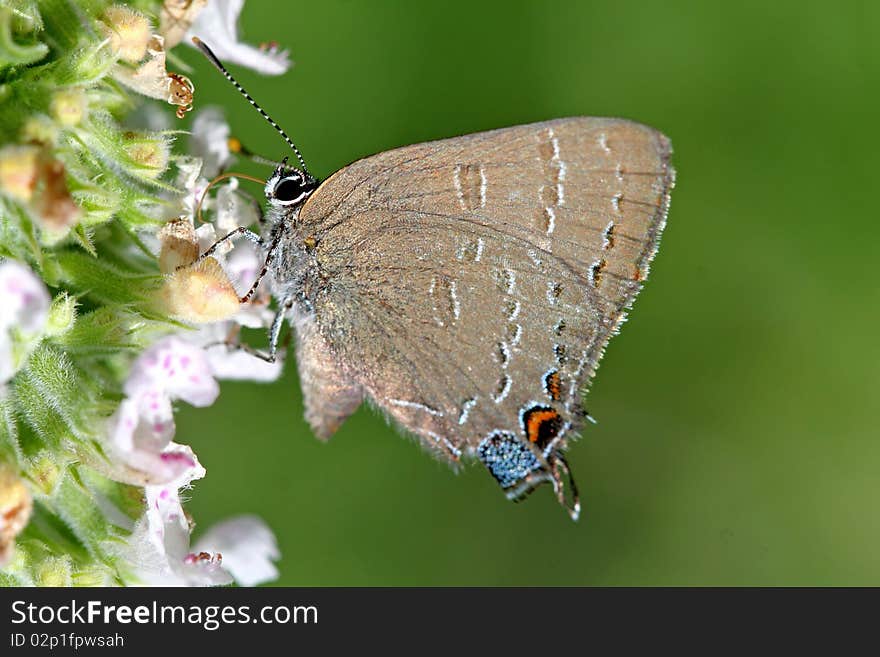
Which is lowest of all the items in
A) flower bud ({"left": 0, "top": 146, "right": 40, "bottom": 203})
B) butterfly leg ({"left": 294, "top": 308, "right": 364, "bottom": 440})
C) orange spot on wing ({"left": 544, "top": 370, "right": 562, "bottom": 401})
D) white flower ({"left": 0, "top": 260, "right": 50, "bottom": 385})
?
butterfly leg ({"left": 294, "top": 308, "right": 364, "bottom": 440})

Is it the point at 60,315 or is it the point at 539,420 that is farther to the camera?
the point at 539,420

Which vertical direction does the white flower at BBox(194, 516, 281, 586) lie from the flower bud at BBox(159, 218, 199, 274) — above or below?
below

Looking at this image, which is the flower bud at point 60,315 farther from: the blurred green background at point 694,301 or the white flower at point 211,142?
the blurred green background at point 694,301

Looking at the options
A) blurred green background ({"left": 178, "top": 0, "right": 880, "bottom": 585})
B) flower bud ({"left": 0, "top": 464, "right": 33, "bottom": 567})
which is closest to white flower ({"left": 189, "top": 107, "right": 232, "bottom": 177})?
flower bud ({"left": 0, "top": 464, "right": 33, "bottom": 567})

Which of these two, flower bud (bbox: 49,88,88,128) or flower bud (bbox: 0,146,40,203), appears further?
flower bud (bbox: 49,88,88,128)

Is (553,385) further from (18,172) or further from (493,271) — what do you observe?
(18,172)

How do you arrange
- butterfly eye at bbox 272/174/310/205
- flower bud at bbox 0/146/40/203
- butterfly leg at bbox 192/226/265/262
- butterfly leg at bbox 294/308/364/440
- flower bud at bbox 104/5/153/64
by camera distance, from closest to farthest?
1. flower bud at bbox 0/146/40/203
2. flower bud at bbox 104/5/153/64
3. butterfly leg at bbox 192/226/265/262
4. butterfly eye at bbox 272/174/310/205
5. butterfly leg at bbox 294/308/364/440

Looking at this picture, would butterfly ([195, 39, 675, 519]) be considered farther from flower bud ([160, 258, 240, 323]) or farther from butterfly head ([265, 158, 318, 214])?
flower bud ([160, 258, 240, 323])

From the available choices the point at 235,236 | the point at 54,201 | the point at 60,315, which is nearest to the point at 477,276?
the point at 235,236
